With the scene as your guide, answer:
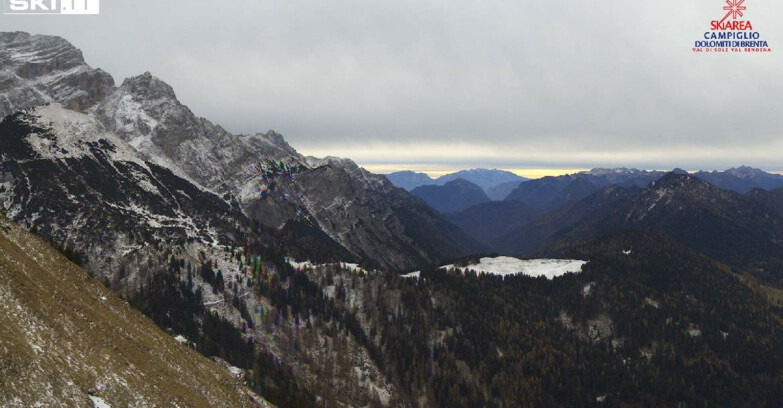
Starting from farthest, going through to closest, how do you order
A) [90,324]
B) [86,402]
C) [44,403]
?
[90,324] → [86,402] → [44,403]

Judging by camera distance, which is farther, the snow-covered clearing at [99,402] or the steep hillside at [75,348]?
the snow-covered clearing at [99,402]

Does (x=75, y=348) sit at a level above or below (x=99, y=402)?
above

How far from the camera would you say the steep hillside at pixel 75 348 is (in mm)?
43188

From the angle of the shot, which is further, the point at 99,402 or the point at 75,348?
the point at 75,348

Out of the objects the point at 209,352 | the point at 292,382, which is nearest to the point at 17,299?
the point at 209,352

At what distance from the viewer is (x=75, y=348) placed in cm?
5238

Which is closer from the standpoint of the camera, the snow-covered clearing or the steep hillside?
the steep hillside

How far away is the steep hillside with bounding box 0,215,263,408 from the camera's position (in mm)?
43188

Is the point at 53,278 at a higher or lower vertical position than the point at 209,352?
higher

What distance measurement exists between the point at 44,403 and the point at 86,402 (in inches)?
185

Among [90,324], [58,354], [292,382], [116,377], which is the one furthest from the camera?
[292,382]

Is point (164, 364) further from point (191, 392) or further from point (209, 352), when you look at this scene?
point (209, 352)

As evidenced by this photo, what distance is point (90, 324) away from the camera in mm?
60656

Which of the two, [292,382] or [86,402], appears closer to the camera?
[86,402]
